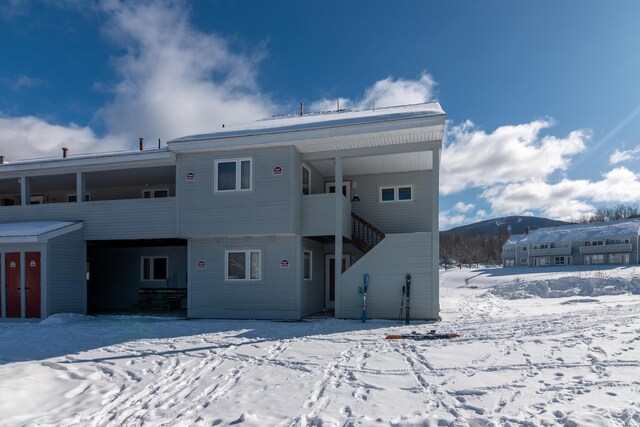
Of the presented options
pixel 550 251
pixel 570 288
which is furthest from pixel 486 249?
pixel 570 288

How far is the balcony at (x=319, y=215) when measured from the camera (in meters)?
13.5

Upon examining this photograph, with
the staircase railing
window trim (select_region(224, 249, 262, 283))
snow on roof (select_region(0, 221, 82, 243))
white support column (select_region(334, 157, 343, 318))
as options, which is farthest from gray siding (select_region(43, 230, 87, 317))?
the staircase railing

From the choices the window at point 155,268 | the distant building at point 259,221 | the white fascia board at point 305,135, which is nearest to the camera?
the white fascia board at point 305,135

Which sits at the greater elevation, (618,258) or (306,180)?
(306,180)

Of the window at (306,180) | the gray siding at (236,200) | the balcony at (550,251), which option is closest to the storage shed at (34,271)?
the gray siding at (236,200)

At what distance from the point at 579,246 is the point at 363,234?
45.5 m

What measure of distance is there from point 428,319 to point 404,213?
447 centimetres

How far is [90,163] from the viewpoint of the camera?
14.8 meters

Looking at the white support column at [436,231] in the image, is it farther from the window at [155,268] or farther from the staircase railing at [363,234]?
the window at [155,268]

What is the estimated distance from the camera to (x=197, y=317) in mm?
13953

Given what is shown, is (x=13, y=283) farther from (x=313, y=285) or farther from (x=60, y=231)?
(x=313, y=285)

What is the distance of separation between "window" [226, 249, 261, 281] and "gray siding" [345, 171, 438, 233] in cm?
454

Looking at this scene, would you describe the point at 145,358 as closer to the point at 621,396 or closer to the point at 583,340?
the point at 621,396

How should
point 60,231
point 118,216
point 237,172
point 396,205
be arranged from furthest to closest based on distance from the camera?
1. point 396,205
2. point 118,216
3. point 60,231
4. point 237,172
